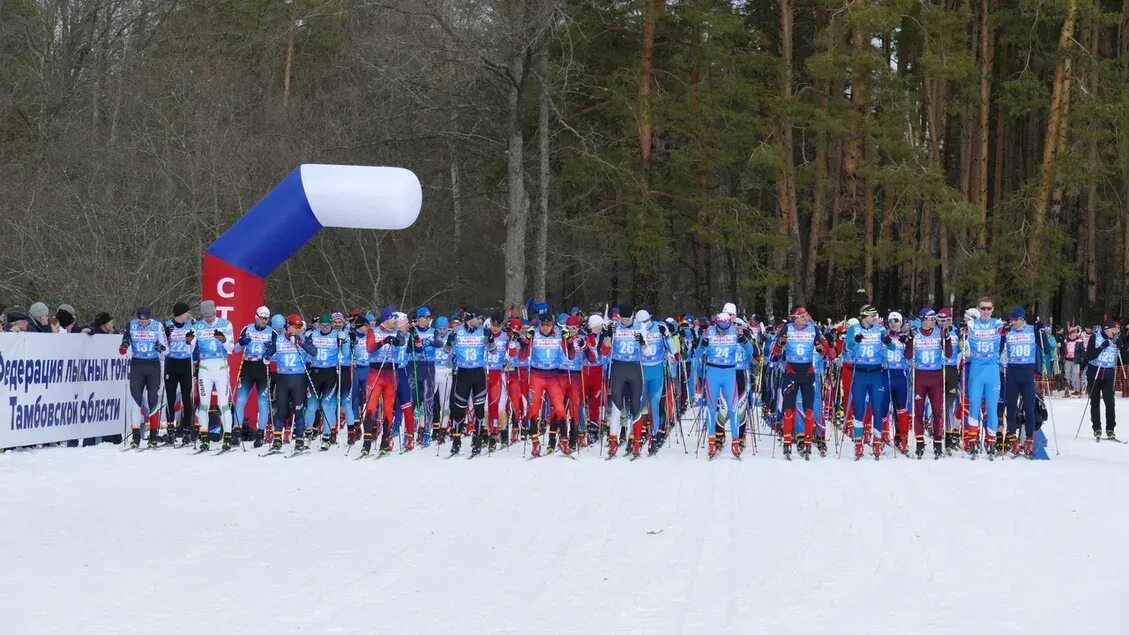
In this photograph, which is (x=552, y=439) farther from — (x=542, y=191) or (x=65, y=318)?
(x=542, y=191)

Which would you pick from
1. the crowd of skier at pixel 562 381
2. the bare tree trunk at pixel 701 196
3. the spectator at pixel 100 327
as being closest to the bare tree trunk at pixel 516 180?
the bare tree trunk at pixel 701 196

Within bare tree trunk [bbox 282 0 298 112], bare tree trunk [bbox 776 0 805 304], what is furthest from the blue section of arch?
bare tree trunk [bbox 282 0 298 112]

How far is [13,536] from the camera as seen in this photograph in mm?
10430

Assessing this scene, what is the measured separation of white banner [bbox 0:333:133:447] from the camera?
52.2 ft

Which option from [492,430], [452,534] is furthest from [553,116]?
[452,534]

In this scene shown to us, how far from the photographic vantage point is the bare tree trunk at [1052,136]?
31.5 m

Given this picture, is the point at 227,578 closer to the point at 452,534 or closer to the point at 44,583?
the point at 44,583

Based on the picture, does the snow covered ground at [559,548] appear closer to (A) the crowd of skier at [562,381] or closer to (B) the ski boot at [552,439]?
(B) the ski boot at [552,439]

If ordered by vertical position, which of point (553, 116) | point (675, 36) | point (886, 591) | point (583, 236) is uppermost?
point (675, 36)

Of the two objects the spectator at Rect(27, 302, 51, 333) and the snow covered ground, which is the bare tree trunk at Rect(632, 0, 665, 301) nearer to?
the spectator at Rect(27, 302, 51, 333)

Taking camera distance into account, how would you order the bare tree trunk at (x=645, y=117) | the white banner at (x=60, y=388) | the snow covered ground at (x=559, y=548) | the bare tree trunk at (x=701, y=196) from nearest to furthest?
the snow covered ground at (x=559, y=548), the white banner at (x=60, y=388), the bare tree trunk at (x=645, y=117), the bare tree trunk at (x=701, y=196)

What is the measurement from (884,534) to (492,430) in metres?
7.07

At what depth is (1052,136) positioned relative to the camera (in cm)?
3231

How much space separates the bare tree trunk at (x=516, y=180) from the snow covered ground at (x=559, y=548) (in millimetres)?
14038
